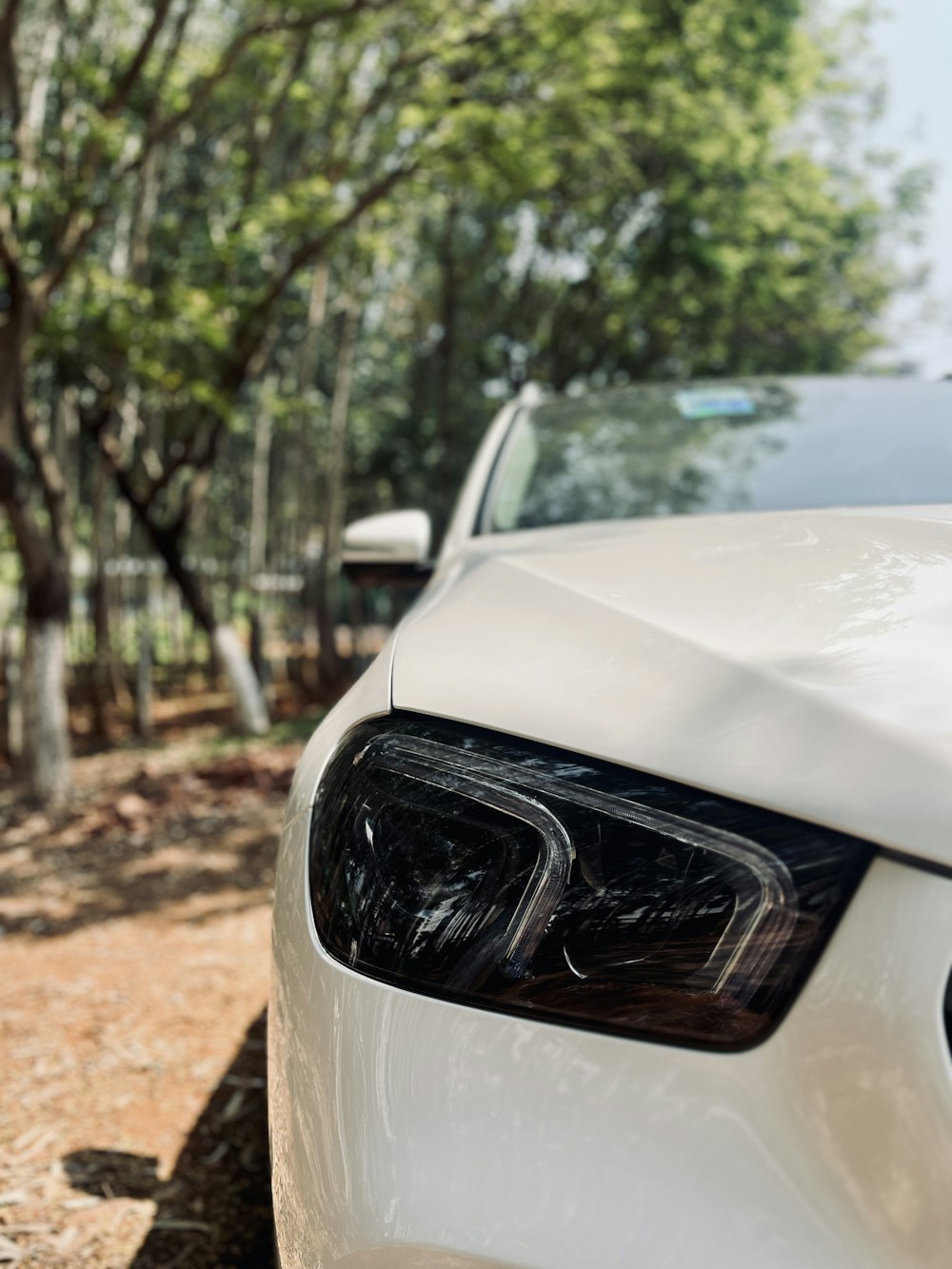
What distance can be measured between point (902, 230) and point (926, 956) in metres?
22.6

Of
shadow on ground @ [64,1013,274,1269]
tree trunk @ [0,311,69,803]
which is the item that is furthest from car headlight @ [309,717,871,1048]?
tree trunk @ [0,311,69,803]

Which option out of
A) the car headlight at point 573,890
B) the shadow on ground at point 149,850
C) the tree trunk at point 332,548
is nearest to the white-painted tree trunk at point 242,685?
the shadow on ground at point 149,850

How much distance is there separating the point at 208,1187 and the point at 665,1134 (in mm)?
1638

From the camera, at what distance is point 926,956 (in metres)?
0.82

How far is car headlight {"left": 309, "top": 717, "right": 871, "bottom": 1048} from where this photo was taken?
0.89m

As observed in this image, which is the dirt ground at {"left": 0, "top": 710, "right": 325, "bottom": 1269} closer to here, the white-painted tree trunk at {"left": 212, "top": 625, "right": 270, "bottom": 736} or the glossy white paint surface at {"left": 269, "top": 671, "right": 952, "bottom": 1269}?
the glossy white paint surface at {"left": 269, "top": 671, "right": 952, "bottom": 1269}

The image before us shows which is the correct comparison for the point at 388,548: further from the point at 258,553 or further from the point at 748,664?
the point at 258,553

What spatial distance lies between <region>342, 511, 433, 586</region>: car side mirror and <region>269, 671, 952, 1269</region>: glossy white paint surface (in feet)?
5.01

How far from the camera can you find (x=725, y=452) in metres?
2.70

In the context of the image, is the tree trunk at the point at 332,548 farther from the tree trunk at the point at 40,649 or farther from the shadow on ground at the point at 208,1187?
the shadow on ground at the point at 208,1187

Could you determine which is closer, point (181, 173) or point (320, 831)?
point (320, 831)

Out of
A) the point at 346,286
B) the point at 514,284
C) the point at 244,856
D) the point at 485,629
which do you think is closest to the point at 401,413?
the point at 514,284

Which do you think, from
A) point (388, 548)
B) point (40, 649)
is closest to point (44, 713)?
point (40, 649)

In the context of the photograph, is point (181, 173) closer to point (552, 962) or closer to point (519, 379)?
point (519, 379)
